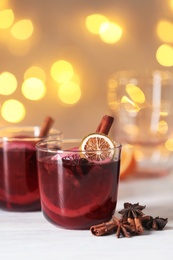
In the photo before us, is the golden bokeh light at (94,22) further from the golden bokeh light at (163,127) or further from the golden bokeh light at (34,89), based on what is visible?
the golden bokeh light at (163,127)

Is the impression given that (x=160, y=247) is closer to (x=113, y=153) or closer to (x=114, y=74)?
(x=113, y=153)

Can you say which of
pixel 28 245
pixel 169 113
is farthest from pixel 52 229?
pixel 169 113

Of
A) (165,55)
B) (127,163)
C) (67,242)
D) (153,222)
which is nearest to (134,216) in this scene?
(153,222)

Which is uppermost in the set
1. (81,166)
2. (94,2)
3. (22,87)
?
(94,2)

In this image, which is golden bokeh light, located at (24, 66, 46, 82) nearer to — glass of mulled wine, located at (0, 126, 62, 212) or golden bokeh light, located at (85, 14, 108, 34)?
golden bokeh light, located at (85, 14, 108, 34)

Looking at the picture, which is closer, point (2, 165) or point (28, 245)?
point (28, 245)

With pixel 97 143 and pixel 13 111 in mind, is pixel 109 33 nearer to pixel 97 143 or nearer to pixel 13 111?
pixel 13 111
